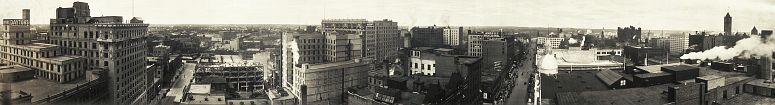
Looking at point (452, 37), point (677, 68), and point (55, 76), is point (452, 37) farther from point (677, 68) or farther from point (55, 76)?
point (55, 76)

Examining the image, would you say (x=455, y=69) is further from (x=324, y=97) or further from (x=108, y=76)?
(x=108, y=76)

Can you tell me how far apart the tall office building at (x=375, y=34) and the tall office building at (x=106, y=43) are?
342 cm

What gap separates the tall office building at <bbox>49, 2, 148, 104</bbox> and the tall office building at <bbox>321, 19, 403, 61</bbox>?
342cm

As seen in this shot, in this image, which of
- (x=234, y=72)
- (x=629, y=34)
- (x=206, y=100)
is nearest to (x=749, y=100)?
(x=629, y=34)

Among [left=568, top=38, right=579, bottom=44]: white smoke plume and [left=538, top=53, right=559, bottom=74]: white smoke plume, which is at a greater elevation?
[left=568, top=38, right=579, bottom=44]: white smoke plume

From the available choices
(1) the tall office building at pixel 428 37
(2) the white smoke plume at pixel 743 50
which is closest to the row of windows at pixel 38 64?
(1) the tall office building at pixel 428 37

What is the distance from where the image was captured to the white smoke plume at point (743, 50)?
365 inches

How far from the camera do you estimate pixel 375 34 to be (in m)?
12.1

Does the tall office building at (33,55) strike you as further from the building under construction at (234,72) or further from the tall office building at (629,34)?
the tall office building at (629,34)

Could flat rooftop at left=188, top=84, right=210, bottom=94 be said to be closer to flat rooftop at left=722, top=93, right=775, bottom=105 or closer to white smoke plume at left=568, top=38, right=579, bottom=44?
white smoke plume at left=568, top=38, right=579, bottom=44

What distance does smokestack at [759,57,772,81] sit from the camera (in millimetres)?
9117

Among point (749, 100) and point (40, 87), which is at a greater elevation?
point (40, 87)

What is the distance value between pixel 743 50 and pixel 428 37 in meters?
6.20

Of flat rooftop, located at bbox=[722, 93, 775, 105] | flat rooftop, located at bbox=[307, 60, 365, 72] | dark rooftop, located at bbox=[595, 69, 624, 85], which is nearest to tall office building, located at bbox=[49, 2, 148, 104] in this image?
flat rooftop, located at bbox=[307, 60, 365, 72]
